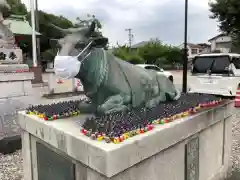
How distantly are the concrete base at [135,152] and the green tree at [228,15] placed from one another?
16108 mm

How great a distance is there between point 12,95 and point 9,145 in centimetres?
123

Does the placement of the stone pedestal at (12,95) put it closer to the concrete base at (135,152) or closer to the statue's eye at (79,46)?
the concrete base at (135,152)

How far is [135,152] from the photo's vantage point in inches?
76.6

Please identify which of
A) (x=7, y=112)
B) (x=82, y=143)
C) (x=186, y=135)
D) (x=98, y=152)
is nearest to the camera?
(x=98, y=152)

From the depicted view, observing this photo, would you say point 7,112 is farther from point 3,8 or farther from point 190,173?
point 190,173

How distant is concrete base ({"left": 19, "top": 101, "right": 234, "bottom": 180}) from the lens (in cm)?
187

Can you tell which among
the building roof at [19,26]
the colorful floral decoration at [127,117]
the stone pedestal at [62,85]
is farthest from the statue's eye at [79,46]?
the building roof at [19,26]

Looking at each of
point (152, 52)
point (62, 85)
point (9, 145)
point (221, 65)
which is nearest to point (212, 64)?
point (221, 65)

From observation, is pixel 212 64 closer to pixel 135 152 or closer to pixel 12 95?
pixel 12 95

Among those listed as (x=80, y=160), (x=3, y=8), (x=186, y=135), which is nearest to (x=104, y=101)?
(x=80, y=160)

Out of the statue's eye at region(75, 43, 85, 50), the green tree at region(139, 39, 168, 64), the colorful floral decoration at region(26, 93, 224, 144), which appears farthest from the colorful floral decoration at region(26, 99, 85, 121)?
the green tree at region(139, 39, 168, 64)

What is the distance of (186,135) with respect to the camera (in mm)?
2535

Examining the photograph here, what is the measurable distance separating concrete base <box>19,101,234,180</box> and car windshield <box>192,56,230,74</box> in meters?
5.89

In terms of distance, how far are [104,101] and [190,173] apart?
1279 millimetres
